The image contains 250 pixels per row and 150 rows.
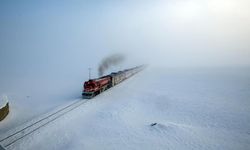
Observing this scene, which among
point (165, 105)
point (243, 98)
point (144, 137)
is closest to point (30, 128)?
point (144, 137)

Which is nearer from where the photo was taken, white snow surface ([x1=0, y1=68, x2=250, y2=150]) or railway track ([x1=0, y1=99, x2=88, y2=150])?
white snow surface ([x1=0, y1=68, x2=250, y2=150])

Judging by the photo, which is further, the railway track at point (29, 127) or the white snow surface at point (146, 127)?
the railway track at point (29, 127)

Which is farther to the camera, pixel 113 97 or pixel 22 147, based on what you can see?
pixel 113 97

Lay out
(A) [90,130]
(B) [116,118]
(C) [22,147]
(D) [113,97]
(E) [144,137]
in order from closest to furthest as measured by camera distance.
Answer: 1. (C) [22,147]
2. (E) [144,137]
3. (A) [90,130]
4. (B) [116,118]
5. (D) [113,97]

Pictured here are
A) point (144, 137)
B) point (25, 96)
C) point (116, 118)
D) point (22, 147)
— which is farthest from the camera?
point (25, 96)

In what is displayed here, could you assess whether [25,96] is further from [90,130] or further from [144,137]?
[144,137]

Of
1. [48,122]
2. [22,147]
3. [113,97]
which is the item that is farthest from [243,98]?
[22,147]
